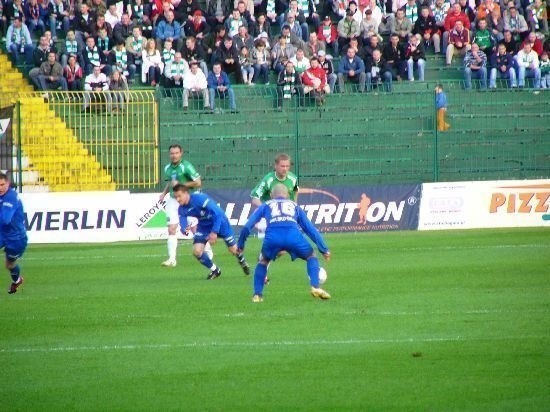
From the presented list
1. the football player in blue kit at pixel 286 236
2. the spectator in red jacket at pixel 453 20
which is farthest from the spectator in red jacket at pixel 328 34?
the football player in blue kit at pixel 286 236

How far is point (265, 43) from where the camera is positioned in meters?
31.3

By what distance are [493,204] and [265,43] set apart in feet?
26.9

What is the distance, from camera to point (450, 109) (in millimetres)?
30500

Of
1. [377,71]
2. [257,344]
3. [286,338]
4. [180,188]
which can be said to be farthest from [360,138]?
[257,344]

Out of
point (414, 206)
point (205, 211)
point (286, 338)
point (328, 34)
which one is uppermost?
point (328, 34)

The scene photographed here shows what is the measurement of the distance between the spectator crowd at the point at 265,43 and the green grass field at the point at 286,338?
430 inches

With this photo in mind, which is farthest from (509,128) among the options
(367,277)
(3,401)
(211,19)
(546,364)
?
(3,401)

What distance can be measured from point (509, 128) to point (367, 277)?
46.1 ft

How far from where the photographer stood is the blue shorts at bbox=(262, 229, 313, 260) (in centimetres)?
1434

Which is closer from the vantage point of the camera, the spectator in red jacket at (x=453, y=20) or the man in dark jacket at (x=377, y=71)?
the man in dark jacket at (x=377, y=71)

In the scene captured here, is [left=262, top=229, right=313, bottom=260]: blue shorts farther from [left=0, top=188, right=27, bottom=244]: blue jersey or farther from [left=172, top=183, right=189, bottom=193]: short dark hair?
[left=0, top=188, right=27, bottom=244]: blue jersey

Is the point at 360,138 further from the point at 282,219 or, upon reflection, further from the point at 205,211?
the point at 282,219

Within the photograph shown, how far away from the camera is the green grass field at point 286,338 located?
9516 mm

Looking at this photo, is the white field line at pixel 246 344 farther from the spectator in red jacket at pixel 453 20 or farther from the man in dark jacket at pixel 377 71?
the spectator in red jacket at pixel 453 20
